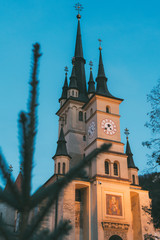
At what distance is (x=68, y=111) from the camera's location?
40.6 m

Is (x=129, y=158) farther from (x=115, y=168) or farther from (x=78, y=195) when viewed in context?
(x=78, y=195)

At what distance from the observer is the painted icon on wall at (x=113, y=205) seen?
94.4 ft

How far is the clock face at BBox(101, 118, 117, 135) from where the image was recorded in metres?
33.5

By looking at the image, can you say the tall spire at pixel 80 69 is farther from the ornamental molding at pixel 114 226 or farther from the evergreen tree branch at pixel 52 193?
the evergreen tree branch at pixel 52 193

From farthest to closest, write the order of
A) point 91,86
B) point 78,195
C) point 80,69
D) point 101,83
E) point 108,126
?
1. point 80,69
2. point 91,86
3. point 101,83
4. point 108,126
5. point 78,195

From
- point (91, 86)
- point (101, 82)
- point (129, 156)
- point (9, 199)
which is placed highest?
point (91, 86)

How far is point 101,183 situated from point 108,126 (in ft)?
23.1

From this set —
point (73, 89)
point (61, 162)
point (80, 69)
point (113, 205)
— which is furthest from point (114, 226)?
point (80, 69)

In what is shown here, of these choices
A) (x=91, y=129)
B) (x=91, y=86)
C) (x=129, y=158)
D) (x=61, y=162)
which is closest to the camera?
(x=61, y=162)

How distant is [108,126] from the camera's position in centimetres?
3388

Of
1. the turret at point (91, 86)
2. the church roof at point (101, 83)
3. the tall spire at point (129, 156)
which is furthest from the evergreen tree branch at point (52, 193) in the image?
the turret at point (91, 86)

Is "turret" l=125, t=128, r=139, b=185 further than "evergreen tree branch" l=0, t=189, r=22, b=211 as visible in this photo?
Yes

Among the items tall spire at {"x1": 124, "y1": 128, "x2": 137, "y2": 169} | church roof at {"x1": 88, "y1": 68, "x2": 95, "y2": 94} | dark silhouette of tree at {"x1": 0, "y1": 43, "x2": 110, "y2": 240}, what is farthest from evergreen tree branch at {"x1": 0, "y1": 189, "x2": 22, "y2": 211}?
church roof at {"x1": 88, "y1": 68, "x2": 95, "y2": 94}

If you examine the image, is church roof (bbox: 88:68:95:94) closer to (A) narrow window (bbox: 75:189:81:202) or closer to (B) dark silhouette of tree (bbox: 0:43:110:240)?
(A) narrow window (bbox: 75:189:81:202)
